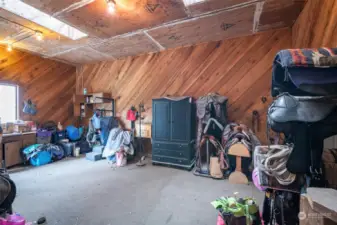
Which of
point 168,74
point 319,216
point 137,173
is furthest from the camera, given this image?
point 168,74

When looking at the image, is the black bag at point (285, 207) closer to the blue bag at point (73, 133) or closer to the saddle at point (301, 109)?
the saddle at point (301, 109)

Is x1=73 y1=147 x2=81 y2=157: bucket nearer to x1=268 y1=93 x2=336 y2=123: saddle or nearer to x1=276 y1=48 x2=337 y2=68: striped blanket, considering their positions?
x1=268 y1=93 x2=336 y2=123: saddle

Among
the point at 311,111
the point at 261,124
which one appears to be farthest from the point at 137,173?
the point at 311,111

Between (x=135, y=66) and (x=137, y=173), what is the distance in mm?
2985

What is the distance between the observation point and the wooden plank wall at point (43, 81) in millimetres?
4168

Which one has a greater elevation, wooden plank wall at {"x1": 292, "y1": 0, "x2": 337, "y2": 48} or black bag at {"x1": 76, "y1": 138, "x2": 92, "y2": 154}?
wooden plank wall at {"x1": 292, "y1": 0, "x2": 337, "y2": 48}

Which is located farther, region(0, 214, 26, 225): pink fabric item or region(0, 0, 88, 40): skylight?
region(0, 0, 88, 40): skylight

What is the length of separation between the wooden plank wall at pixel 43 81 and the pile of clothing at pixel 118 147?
7.51 feet

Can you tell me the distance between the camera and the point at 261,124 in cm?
346

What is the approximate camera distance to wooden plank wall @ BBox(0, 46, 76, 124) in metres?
4.17

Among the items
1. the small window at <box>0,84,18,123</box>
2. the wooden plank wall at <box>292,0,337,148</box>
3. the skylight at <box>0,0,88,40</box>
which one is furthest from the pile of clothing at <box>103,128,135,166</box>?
the wooden plank wall at <box>292,0,337,148</box>

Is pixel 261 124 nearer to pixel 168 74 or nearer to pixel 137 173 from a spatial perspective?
pixel 168 74

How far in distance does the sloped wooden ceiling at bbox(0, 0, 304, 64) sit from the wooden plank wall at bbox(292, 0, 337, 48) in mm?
234

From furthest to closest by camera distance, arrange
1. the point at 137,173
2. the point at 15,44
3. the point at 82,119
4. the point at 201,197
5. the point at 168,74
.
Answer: the point at 82,119
the point at 168,74
the point at 15,44
the point at 137,173
the point at 201,197
